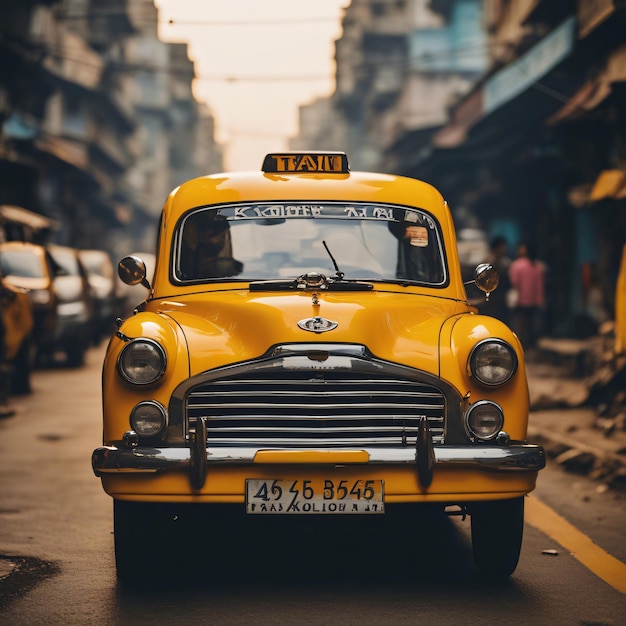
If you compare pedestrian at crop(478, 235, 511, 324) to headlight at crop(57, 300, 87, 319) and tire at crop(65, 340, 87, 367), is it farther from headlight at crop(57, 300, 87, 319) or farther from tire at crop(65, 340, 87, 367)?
tire at crop(65, 340, 87, 367)

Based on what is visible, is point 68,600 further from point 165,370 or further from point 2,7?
point 2,7

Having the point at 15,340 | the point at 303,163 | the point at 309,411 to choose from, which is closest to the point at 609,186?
the point at 15,340

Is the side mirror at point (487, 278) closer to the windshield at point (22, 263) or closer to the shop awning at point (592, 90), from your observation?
the shop awning at point (592, 90)

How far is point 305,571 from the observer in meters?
5.91

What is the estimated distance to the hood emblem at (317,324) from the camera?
5488 mm

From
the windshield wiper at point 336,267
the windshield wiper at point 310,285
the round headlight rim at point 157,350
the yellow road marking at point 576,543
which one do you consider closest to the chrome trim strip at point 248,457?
the round headlight rim at point 157,350

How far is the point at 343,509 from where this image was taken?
526 centimetres

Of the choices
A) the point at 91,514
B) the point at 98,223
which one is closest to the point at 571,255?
the point at 91,514

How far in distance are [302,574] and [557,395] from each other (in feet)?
26.0

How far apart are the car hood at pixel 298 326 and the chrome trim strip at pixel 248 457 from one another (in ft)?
1.25

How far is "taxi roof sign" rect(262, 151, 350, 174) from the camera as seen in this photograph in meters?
7.23

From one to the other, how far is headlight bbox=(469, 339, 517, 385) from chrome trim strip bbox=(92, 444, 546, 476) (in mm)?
319

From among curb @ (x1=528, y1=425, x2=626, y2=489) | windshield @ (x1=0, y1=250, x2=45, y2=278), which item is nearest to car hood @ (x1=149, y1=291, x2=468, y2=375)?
curb @ (x1=528, y1=425, x2=626, y2=489)

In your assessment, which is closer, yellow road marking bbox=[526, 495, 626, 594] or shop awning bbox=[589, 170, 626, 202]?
yellow road marking bbox=[526, 495, 626, 594]
